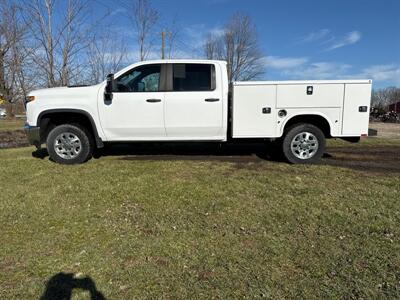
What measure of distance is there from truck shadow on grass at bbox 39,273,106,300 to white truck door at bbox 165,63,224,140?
13.1 ft

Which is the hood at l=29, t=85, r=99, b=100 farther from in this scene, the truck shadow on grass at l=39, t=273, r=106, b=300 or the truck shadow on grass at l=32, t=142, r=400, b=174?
the truck shadow on grass at l=39, t=273, r=106, b=300

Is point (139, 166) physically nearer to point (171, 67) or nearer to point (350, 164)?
point (171, 67)

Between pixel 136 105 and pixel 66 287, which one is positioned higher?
pixel 136 105

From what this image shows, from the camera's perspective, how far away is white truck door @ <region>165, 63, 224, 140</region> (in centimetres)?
633

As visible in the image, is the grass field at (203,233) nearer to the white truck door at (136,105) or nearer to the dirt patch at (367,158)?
the dirt patch at (367,158)

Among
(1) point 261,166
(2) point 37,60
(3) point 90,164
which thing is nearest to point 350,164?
(1) point 261,166

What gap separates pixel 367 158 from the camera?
7.55 meters

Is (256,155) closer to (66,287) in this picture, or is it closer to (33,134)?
(33,134)

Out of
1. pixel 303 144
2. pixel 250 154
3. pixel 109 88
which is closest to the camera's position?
pixel 109 88

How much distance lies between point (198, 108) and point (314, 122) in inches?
93.8

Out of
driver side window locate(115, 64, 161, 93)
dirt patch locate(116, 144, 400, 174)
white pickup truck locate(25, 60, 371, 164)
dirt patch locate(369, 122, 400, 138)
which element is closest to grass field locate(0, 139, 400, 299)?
dirt patch locate(116, 144, 400, 174)

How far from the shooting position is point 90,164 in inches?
263

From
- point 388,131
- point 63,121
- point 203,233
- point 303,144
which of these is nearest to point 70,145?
point 63,121

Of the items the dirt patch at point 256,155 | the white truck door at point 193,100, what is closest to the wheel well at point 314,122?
the dirt patch at point 256,155
